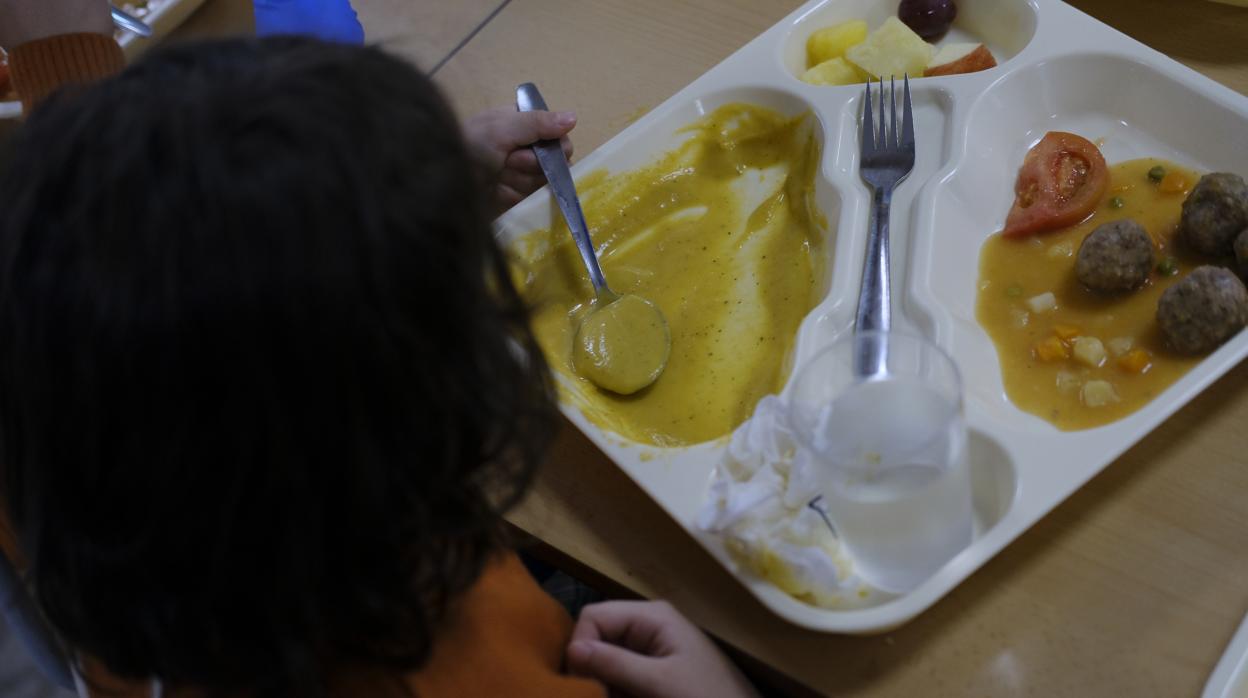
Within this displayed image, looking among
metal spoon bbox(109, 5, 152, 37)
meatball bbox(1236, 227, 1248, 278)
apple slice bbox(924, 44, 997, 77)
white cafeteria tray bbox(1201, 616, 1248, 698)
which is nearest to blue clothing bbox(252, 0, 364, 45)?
metal spoon bbox(109, 5, 152, 37)

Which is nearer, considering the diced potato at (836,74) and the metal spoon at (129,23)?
the diced potato at (836,74)

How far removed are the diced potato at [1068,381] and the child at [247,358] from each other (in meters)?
0.69

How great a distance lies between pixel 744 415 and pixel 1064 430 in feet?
1.18

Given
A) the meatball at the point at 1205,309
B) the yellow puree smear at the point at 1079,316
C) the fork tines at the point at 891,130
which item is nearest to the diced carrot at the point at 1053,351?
the yellow puree smear at the point at 1079,316

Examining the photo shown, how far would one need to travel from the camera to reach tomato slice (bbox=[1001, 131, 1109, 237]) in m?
1.28

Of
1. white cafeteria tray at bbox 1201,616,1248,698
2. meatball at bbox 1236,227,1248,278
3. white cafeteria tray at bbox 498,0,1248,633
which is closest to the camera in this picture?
white cafeteria tray at bbox 1201,616,1248,698

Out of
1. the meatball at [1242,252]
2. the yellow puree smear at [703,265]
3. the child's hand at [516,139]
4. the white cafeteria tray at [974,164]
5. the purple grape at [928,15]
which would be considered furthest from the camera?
the purple grape at [928,15]

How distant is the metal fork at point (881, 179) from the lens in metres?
1.17

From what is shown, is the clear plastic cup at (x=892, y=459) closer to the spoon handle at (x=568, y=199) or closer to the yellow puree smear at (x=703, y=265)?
the yellow puree smear at (x=703, y=265)

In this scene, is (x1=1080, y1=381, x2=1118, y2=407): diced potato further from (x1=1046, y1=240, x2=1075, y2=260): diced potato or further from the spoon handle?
the spoon handle

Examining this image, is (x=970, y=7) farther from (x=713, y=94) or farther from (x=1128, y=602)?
(x=1128, y=602)

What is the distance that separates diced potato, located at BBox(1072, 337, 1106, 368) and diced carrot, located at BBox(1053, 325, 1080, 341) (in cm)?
2

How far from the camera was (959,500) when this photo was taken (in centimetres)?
96

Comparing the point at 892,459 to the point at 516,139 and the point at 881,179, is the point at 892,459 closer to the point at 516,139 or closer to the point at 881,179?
the point at 881,179
